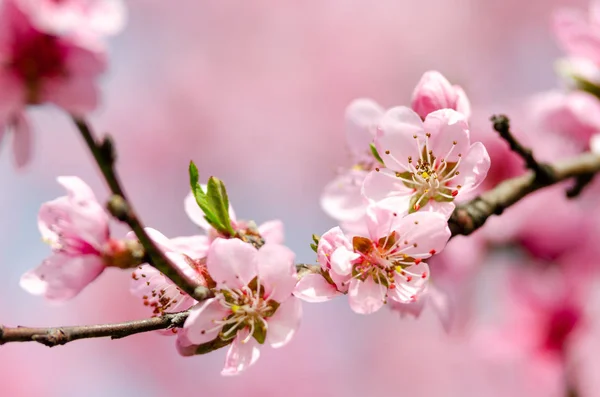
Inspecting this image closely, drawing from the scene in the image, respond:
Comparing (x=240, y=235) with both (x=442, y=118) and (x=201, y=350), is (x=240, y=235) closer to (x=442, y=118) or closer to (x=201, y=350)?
(x=201, y=350)

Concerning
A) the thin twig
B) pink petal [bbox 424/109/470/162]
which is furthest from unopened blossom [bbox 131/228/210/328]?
the thin twig

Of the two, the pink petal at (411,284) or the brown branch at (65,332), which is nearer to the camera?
the brown branch at (65,332)

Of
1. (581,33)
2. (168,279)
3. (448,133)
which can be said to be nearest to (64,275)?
(168,279)

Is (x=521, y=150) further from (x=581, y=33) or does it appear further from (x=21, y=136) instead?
(x=21, y=136)

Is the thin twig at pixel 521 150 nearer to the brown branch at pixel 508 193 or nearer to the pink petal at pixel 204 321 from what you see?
the brown branch at pixel 508 193

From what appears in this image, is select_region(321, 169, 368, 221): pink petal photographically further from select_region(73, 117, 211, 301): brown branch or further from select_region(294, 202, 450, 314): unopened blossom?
select_region(73, 117, 211, 301): brown branch

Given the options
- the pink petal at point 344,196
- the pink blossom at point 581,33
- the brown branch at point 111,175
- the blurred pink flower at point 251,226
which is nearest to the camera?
the brown branch at point 111,175

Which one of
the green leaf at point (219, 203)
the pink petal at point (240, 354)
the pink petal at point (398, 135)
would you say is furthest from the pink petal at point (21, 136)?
the pink petal at point (398, 135)

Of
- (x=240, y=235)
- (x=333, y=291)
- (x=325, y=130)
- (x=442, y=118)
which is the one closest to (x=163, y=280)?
(x=240, y=235)
